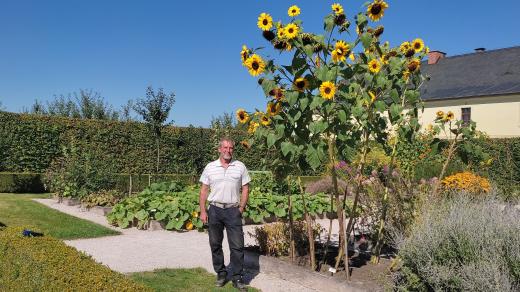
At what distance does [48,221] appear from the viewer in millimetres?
9531

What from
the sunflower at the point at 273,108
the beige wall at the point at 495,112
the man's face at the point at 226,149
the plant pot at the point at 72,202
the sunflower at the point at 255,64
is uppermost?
the beige wall at the point at 495,112

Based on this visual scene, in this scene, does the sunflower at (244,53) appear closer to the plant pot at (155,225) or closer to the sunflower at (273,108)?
the sunflower at (273,108)

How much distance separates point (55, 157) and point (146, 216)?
9.36 meters

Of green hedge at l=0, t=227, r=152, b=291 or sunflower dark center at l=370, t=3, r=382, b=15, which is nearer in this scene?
green hedge at l=0, t=227, r=152, b=291

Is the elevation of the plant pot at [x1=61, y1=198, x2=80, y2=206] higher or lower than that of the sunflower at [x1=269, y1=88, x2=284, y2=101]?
lower

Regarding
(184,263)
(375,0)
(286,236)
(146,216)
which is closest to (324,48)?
(375,0)

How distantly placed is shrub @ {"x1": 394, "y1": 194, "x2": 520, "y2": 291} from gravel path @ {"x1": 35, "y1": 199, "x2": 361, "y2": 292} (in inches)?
30.5

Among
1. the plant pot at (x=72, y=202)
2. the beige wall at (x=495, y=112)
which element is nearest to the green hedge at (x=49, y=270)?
the plant pot at (x=72, y=202)

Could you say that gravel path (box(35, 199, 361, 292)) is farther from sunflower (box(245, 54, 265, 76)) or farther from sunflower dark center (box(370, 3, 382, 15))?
sunflower dark center (box(370, 3, 382, 15))

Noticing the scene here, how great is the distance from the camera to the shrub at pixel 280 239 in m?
6.39

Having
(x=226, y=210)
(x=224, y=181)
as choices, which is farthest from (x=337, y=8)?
(x=226, y=210)

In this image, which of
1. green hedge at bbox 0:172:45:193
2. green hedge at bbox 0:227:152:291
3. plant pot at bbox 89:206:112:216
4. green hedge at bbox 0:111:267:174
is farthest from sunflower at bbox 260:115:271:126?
green hedge at bbox 0:172:45:193

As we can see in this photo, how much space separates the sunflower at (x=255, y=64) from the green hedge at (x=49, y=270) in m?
2.28

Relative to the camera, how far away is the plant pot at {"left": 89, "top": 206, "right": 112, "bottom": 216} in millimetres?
10859
